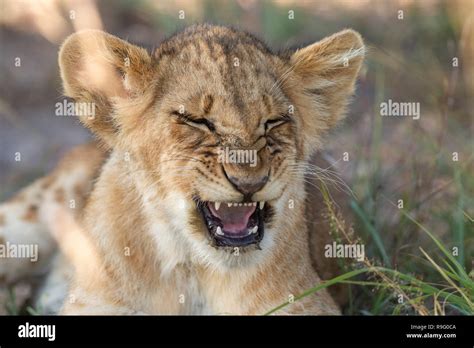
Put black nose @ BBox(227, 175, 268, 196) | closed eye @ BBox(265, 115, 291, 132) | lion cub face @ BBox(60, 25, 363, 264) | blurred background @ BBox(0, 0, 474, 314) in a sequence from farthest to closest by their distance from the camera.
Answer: blurred background @ BBox(0, 0, 474, 314) → closed eye @ BBox(265, 115, 291, 132) → lion cub face @ BBox(60, 25, 363, 264) → black nose @ BBox(227, 175, 268, 196)

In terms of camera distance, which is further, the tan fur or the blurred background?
the blurred background

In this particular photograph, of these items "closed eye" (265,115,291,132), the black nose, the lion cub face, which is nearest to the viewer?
the black nose

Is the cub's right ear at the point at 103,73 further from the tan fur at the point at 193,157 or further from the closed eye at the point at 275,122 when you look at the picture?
the closed eye at the point at 275,122

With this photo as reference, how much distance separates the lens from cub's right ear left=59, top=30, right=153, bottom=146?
155 inches

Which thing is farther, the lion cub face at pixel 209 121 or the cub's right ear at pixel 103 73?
the cub's right ear at pixel 103 73

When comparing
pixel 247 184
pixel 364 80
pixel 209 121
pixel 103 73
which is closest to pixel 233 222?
pixel 247 184

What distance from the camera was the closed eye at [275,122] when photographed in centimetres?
387

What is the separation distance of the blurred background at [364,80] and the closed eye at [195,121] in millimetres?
1710

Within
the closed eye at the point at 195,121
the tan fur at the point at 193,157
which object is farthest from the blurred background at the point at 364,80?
the closed eye at the point at 195,121

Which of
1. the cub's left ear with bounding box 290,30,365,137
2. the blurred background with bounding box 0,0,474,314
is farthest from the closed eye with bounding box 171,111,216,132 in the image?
the blurred background with bounding box 0,0,474,314

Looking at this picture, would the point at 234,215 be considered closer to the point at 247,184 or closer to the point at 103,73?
the point at 247,184

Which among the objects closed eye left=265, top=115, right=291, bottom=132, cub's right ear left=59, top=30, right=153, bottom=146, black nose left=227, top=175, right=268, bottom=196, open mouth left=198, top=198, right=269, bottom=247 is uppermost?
cub's right ear left=59, top=30, right=153, bottom=146

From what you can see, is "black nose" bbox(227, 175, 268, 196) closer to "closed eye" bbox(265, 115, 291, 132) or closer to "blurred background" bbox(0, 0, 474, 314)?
"closed eye" bbox(265, 115, 291, 132)
